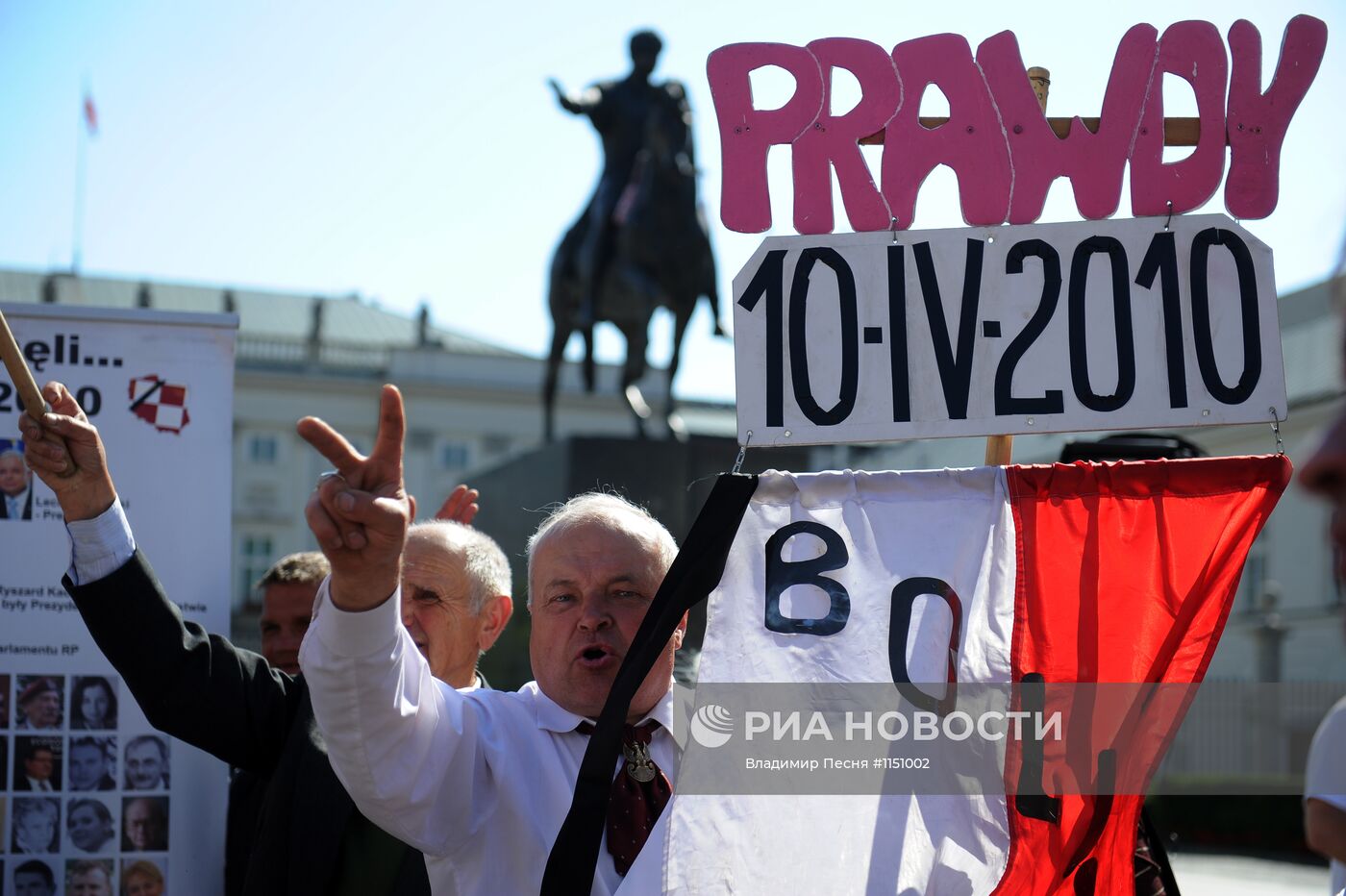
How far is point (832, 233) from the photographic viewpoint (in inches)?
107

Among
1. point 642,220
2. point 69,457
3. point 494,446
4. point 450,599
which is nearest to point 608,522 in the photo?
point 450,599

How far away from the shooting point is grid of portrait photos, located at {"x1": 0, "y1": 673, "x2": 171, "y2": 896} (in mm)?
3273

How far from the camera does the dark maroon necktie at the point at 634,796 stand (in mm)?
2361

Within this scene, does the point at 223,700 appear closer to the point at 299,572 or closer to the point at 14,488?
the point at 299,572

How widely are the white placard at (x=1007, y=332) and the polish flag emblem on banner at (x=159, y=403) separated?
5.05 feet

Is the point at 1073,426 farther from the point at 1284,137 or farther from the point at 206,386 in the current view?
the point at 206,386

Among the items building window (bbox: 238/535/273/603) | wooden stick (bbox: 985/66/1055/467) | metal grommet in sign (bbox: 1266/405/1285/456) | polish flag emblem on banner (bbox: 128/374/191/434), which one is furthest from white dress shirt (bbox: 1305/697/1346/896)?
building window (bbox: 238/535/273/603)

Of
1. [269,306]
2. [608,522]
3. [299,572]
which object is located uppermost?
[269,306]

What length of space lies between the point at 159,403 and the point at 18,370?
1200mm

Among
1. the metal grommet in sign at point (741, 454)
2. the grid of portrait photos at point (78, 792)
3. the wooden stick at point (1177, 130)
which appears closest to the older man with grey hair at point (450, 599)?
the grid of portrait photos at point (78, 792)

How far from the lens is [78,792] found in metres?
3.31

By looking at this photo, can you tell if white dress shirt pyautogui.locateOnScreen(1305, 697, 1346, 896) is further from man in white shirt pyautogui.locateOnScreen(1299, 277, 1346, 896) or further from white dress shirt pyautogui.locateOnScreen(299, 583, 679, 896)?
white dress shirt pyautogui.locateOnScreen(299, 583, 679, 896)

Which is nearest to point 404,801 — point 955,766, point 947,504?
point 955,766

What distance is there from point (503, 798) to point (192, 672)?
0.72m
